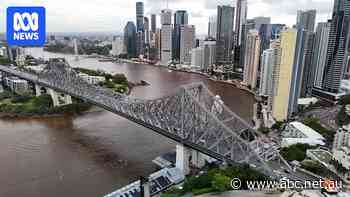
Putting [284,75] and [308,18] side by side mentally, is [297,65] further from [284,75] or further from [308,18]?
[308,18]

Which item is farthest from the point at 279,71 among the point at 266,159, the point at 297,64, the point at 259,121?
the point at 266,159

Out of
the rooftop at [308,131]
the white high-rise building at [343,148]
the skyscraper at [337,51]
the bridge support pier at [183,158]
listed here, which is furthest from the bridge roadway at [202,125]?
the skyscraper at [337,51]

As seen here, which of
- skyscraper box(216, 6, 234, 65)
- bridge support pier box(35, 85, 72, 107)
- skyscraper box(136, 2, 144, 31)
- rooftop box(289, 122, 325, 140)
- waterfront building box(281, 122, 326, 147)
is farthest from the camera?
skyscraper box(136, 2, 144, 31)

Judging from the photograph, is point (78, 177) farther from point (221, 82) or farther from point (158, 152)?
point (221, 82)

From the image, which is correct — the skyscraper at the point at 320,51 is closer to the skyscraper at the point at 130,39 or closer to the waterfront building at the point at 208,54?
the waterfront building at the point at 208,54

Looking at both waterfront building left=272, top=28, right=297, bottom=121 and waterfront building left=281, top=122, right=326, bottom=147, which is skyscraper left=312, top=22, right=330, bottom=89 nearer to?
waterfront building left=272, top=28, right=297, bottom=121

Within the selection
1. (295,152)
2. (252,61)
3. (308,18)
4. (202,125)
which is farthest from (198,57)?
(202,125)

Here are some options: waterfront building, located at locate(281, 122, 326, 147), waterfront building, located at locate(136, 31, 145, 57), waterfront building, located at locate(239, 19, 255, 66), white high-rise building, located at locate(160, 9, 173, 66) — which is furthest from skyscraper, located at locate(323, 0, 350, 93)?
waterfront building, located at locate(136, 31, 145, 57)
